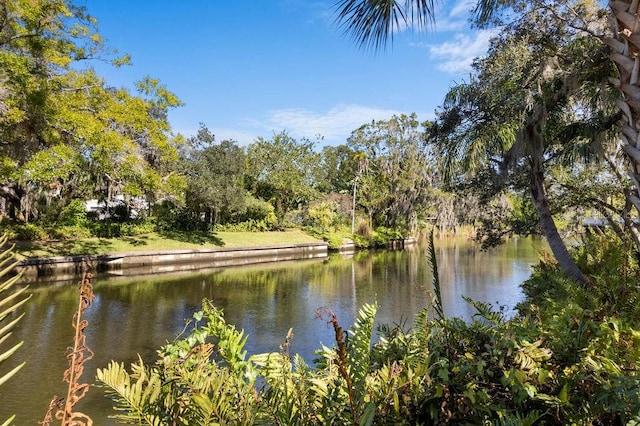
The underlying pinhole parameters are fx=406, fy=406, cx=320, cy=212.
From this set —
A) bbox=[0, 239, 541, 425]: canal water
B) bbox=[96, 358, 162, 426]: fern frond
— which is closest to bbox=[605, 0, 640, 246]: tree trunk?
bbox=[0, 239, 541, 425]: canal water

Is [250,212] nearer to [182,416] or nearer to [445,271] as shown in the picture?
[445,271]

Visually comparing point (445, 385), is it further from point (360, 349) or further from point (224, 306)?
point (224, 306)

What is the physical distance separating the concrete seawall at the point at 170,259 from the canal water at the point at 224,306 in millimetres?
1133

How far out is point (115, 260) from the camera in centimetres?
1625

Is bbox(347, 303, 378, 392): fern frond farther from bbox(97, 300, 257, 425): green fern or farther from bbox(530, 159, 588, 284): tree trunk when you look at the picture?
bbox(530, 159, 588, 284): tree trunk

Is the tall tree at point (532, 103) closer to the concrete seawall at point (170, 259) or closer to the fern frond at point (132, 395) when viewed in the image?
the fern frond at point (132, 395)

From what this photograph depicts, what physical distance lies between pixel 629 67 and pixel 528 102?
17.0ft

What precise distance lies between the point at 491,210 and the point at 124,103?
44.2 ft

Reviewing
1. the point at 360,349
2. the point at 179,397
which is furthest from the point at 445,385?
the point at 179,397

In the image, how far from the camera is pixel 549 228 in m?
7.18

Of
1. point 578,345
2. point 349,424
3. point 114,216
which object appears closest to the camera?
point 349,424

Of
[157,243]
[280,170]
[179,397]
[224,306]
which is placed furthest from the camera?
[280,170]

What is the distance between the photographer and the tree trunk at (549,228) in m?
6.64

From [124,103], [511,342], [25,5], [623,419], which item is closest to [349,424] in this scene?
[511,342]
